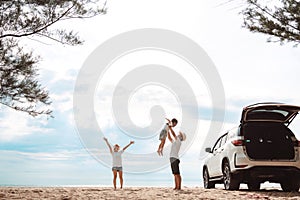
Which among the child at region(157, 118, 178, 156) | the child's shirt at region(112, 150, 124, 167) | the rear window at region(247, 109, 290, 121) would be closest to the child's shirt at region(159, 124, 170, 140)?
the child at region(157, 118, 178, 156)

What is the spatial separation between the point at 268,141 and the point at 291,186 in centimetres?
171

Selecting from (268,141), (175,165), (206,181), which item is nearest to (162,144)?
(175,165)

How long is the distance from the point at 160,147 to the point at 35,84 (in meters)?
5.76

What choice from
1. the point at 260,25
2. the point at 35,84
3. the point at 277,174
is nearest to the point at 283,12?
the point at 260,25

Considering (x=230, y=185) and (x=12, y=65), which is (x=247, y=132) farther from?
(x=12, y=65)

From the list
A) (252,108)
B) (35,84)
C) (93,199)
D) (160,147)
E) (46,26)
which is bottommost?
(93,199)

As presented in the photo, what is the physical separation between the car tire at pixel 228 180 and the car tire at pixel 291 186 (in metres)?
1.62

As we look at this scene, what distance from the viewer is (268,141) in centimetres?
1213

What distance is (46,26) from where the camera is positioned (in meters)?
14.4

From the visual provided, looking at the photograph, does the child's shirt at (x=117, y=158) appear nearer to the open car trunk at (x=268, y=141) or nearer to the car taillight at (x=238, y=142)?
the car taillight at (x=238, y=142)

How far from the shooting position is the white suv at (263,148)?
1180cm

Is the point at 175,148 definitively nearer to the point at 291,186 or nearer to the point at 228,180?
the point at 228,180

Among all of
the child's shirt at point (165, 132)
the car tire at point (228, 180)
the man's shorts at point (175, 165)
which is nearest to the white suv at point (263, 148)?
the car tire at point (228, 180)

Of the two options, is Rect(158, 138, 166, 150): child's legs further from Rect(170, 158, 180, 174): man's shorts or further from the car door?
the car door
